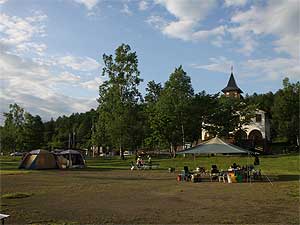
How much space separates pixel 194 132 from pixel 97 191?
3841cm

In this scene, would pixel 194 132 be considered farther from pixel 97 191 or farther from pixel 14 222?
pixel 14 222

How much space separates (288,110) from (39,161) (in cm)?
4853

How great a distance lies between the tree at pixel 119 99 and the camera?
4981 centimetres

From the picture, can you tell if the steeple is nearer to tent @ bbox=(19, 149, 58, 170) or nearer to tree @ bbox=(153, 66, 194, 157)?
tree @ bbox=(153, 66, 194, 157)

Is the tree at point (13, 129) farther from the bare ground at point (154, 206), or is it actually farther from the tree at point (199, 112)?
the bare ground at point (154, 206)

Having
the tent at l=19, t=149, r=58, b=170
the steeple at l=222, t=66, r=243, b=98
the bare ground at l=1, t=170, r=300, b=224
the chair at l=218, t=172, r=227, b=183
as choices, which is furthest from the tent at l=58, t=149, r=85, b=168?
the steeple at l=222, t=66, r=243, b=98

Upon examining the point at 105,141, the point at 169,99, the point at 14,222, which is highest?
the point at 169,99

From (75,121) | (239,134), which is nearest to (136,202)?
(239,134)

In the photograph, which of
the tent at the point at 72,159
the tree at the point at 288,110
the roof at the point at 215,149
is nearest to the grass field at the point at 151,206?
the roof at the point at 215,149

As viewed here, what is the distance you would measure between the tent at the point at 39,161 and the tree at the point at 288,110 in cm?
4554

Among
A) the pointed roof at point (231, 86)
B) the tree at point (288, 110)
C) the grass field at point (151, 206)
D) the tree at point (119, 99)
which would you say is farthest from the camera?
the pointed roof at point (231, 86)

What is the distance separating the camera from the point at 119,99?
164 ft

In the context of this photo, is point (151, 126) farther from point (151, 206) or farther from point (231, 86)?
point (151, 206)

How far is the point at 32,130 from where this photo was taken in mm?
77062
